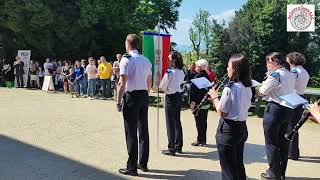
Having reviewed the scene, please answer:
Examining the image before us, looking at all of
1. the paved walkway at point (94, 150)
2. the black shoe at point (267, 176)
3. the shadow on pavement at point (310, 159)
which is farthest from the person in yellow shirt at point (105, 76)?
the black shoe at point (267, 176)

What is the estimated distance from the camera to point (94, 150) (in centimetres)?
918

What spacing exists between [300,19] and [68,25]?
1602 centimetres

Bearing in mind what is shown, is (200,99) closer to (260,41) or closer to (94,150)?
(94,150)

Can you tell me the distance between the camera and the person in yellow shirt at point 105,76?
755 inches

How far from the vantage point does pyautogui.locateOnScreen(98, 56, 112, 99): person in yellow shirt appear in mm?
19172

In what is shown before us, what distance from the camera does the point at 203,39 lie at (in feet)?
205

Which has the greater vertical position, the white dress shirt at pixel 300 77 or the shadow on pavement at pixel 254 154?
the white dress shirt at pixel 300 77

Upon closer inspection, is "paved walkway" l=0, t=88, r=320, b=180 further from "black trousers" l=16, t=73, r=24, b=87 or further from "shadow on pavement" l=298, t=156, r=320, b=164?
"black trousers" l=16, t=73, r=24, b=87

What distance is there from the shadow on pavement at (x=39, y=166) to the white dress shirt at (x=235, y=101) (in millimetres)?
2395

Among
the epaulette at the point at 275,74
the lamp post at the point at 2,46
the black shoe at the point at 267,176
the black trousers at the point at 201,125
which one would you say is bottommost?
the black shoe at the point at 267,176

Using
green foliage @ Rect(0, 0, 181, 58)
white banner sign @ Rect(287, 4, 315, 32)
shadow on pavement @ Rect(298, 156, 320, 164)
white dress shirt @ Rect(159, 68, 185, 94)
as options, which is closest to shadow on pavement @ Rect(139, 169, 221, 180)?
white dress shirt @ Rect(159, 68, 185, 94)

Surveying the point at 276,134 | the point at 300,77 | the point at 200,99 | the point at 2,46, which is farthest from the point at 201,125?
the point at 2,46

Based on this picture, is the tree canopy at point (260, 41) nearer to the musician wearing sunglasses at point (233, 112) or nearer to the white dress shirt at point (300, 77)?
the white dress shirt at point (300, 77)

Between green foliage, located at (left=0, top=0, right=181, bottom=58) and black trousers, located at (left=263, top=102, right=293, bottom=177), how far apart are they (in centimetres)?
2082
